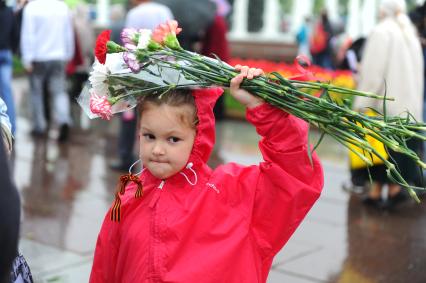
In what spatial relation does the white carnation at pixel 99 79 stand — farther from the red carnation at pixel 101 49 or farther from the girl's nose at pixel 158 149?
the girl's nose at pixel 158 149

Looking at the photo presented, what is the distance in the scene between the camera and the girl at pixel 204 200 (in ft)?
8.77

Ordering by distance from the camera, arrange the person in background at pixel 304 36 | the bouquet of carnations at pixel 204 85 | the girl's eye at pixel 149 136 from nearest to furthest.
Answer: the bouquet of carnations at pixel 204 85 < the girl's eye at pixel 149 136 < the person in background at pixel 304 36

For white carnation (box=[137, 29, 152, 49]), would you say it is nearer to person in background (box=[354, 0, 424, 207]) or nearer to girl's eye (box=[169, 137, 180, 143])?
girl's eye (box=[169, 137, 180, 143])

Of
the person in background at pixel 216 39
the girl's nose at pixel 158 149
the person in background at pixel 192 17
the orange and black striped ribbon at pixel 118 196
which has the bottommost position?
the person in background at pixel 216 39

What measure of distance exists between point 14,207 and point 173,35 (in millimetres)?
1135

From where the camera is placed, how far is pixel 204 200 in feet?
9.07

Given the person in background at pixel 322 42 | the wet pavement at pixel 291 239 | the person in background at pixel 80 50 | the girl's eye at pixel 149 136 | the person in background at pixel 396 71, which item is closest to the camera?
the girl's eye at pixel 149 136

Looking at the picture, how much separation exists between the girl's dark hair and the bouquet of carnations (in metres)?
0.03

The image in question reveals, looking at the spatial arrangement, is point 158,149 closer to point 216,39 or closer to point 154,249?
point 154,249

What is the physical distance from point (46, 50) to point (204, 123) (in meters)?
7.40

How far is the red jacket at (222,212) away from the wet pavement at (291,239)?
83.9 inches

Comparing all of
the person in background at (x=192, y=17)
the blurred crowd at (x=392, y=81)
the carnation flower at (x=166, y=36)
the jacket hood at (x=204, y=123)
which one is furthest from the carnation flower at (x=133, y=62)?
the person in background at (x=192, y=17)

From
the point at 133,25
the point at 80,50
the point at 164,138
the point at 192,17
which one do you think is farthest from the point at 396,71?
the point at 80,50

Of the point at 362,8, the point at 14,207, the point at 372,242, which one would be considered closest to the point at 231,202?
the point at 14,207
